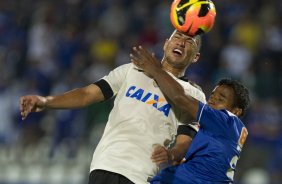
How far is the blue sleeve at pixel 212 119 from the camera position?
5910 millimetres

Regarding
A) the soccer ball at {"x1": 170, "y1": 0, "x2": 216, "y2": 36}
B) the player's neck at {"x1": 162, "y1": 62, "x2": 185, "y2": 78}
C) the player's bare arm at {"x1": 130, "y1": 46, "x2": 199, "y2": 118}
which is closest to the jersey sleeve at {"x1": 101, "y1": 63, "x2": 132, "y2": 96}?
→ the player's neck at {"x1": 162, "y1": 62, "x2": 185, "y2": 78}

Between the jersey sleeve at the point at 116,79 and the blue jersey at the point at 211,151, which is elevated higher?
the jersey sleeve at the point at 116,79

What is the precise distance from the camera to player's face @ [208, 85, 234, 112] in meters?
6.28

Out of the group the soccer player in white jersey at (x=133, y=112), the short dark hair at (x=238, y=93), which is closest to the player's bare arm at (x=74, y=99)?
the soccer player in white jersey at (x=133, y=112)

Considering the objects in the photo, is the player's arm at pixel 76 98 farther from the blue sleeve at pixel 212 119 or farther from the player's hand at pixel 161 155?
the blue sleeve at pixel 212 119

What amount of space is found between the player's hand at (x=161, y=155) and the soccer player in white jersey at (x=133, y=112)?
0.28m

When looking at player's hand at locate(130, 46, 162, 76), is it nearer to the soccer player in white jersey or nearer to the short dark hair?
the soccer player in white jersey

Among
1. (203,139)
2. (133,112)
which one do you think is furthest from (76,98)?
(203,139)

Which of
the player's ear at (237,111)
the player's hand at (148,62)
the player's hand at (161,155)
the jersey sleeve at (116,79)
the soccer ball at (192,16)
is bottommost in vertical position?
the player's hand at (161,155)

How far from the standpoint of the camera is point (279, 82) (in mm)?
12633

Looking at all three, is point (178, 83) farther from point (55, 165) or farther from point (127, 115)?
point (55, 165)

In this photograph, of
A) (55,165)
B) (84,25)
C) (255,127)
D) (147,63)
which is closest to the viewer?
(147,63)

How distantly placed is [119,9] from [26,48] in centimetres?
194

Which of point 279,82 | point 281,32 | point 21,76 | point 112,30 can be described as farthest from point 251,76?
point 21,76
